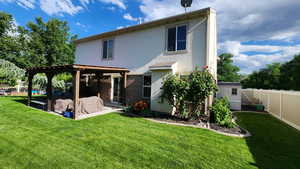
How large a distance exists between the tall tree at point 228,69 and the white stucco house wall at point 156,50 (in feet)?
122

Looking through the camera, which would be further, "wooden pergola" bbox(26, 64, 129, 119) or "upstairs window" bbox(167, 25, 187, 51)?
"upstairs window" bbox(167, 25, 187, 51)

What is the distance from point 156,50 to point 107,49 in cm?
543

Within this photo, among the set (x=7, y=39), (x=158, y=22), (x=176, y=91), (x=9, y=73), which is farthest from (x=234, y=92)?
(x=7, y=39)

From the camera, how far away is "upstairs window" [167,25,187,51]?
8539mm

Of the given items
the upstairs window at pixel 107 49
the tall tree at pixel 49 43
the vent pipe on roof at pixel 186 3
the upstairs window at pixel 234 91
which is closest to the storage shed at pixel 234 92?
the upstairs window at pixel 234 91

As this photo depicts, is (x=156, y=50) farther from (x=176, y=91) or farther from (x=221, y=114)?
(x=221, y=114)

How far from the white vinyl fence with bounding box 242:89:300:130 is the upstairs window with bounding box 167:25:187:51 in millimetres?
6900

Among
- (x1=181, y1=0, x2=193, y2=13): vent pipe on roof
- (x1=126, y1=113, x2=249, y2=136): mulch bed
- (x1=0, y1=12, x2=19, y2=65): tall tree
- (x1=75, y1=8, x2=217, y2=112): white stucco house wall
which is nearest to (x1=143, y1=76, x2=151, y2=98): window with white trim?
(x1=75, y1=8, x2=217, y2=112): white stucco house wall

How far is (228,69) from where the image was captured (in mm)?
41625

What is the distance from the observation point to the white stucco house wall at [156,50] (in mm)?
7902

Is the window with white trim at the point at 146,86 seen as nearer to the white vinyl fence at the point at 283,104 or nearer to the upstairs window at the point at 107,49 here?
the upstairs window at the point at 107,49

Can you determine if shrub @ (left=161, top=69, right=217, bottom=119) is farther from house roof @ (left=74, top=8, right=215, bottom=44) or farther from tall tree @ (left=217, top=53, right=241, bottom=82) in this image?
tall tree @ (left=217, top=53, right=241, bottom=82)

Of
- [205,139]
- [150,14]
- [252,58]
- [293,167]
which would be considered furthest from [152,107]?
[252,58]

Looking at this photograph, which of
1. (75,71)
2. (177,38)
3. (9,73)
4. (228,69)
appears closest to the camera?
(75,71)
